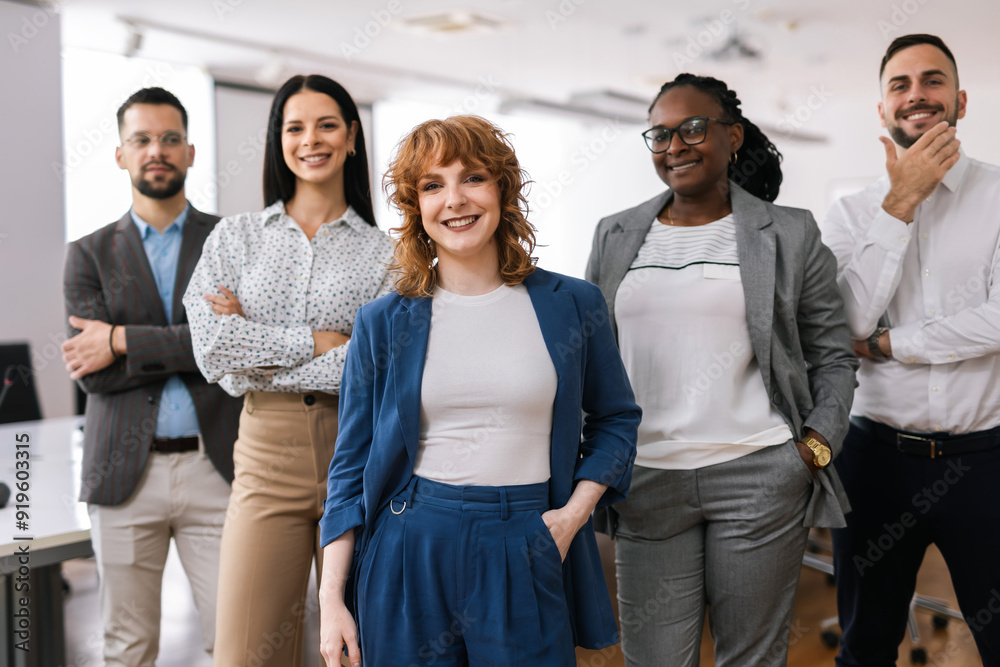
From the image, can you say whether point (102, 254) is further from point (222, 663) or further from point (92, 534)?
point (222, 663)

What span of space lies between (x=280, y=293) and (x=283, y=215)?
21 cm

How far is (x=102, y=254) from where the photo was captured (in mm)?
2203

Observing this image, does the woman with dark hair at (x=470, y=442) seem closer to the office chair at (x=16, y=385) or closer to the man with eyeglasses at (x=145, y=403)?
the man with eyeglasses at (x=145, y=403)

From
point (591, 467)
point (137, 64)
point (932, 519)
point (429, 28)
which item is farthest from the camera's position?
point (137, 64)

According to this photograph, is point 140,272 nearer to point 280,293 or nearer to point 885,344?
point 280,293

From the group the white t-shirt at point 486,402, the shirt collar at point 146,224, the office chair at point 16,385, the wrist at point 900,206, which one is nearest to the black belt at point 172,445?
the shirt collar at point 146,224

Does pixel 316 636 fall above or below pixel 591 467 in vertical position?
below

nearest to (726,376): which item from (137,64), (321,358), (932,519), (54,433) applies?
(932,519)

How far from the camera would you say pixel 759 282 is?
1780mm

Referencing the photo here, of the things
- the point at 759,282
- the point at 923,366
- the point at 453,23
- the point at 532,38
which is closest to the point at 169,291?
the point at 759,282

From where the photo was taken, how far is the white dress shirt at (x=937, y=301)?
76.6 inches

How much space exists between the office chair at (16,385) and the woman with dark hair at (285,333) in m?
2.69

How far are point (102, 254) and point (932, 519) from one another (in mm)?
2258

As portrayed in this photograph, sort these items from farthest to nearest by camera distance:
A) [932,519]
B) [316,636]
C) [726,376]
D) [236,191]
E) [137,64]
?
[236,191] → [137,64] → [316,636] → [932,519] → [726,376]
